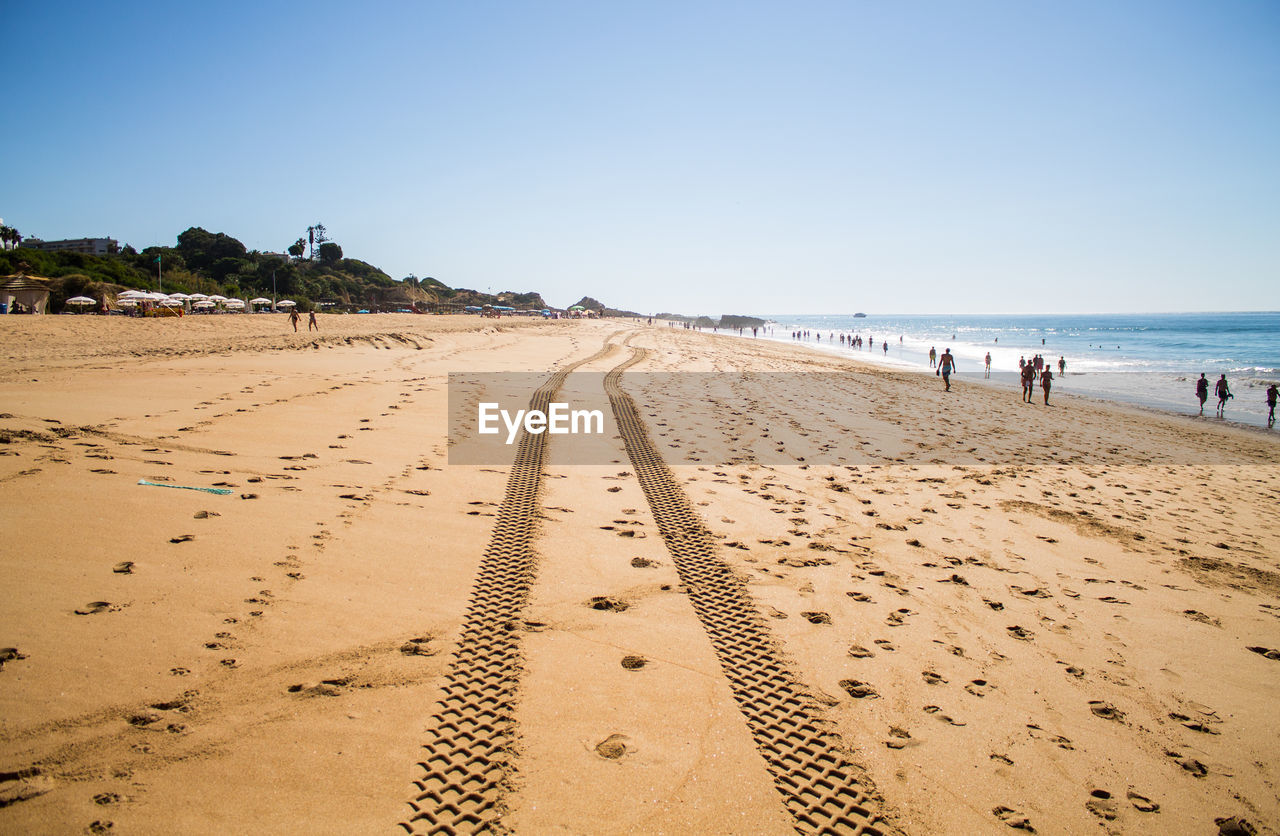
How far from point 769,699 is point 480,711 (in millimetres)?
1662

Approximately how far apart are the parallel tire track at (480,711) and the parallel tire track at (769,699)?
1.33 metres

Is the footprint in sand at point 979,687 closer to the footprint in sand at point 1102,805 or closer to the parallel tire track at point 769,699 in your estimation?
the footprint in sand at point 1102,805

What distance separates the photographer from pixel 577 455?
8.85m

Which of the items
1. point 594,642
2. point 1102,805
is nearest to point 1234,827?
point 1102,805

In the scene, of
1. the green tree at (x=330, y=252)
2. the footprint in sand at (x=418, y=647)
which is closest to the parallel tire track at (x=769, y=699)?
the footprint in sand at (x=418, y=647)

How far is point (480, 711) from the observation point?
10.3ft

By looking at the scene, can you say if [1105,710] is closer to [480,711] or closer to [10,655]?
[480,711]

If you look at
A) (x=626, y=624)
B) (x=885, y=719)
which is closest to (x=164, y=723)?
(x=626, y=624)

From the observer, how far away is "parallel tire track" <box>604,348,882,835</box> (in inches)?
109

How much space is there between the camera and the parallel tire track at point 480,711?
2.54 metres

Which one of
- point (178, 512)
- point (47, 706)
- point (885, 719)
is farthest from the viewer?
point (178, 512)

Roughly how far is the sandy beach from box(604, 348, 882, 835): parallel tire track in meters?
0.02

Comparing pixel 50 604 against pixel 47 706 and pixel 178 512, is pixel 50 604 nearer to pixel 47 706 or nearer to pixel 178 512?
pixel 47 706

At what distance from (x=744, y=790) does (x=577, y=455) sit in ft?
20.7
